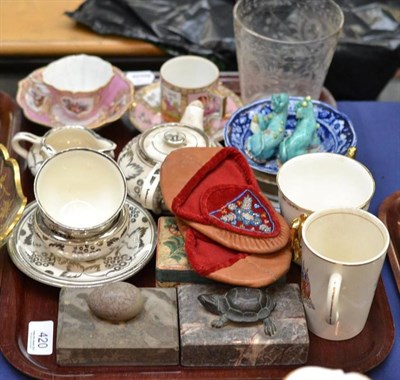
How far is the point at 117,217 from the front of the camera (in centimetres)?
90

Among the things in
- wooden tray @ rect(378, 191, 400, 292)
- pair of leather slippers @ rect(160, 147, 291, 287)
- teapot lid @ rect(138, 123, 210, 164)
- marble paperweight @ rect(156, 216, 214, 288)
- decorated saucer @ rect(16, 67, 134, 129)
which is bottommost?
decorated saucer @ rect(16, 67, 134, 129)

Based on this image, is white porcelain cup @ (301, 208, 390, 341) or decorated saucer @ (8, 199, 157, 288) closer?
white porcelain cup @ (301, 208, 390, 341)

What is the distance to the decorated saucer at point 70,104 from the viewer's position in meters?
1.14

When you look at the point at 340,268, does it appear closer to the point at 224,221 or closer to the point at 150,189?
the point at 224,221

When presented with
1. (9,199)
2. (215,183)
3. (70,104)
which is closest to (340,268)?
(215,183)

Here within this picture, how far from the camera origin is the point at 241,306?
79cm

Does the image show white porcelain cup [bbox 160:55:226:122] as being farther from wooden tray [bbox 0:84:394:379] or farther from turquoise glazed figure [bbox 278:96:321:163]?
wooden tray [bbox 0:84:394:379]

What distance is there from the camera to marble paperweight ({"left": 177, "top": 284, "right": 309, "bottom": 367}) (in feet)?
2.55

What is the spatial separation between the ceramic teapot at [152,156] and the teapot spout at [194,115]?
0.12ft

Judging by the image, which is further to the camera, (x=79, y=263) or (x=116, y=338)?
(x=79, y=263)

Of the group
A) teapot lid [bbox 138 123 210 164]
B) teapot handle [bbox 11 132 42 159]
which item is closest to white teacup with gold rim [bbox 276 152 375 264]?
teapot lid [bbox 138 123 210 164]

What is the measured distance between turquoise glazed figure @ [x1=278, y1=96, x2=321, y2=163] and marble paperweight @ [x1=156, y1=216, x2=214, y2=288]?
0.22 meters

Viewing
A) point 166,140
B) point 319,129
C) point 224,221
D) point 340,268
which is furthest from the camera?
point 319,129

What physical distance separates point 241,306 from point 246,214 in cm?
12
